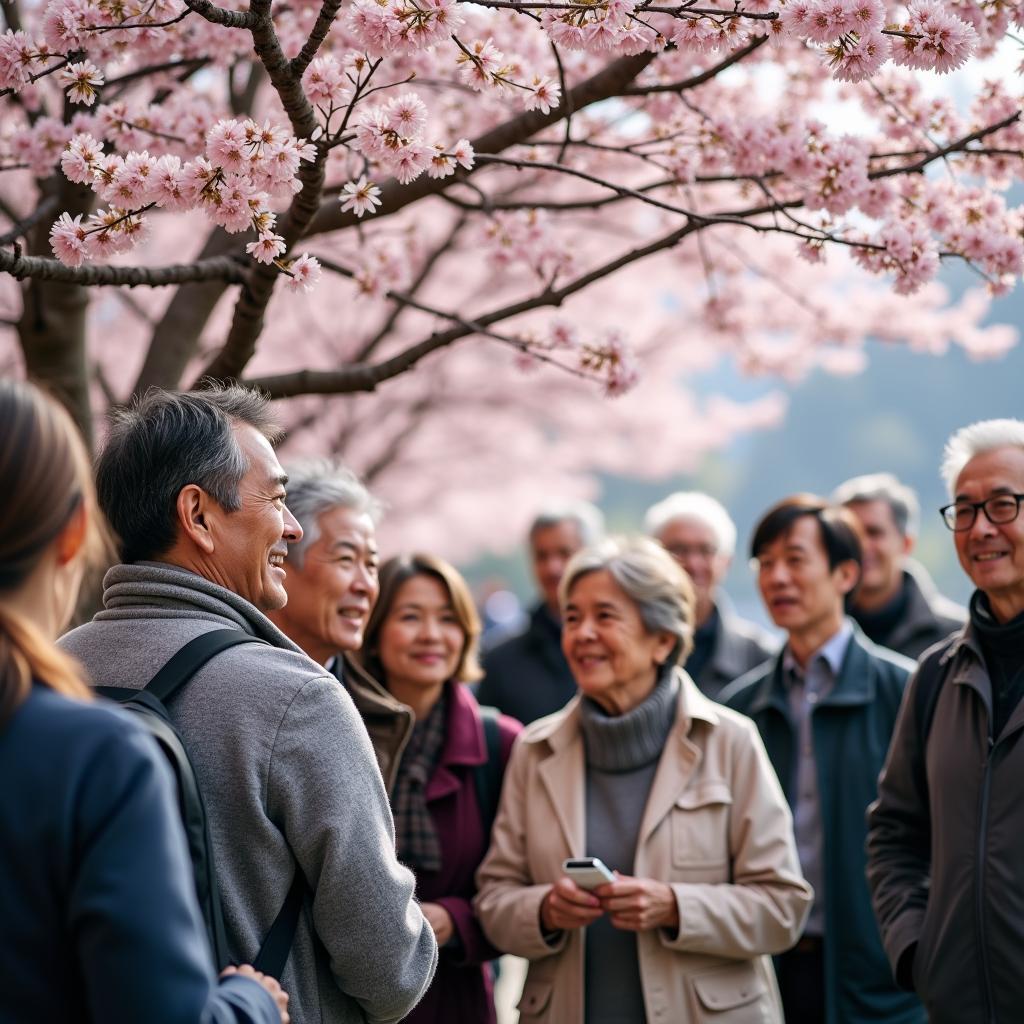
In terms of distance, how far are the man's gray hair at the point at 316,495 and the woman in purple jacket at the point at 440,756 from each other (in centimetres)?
46

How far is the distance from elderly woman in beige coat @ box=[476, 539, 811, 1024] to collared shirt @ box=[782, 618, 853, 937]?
60 cm

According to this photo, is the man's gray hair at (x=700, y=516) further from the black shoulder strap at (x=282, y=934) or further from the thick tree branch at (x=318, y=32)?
the black shoulder strap at (x=282, y=934)

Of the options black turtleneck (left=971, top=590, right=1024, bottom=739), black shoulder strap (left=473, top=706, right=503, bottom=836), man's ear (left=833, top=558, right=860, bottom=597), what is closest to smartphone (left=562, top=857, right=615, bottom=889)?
black shoulder strap (left=473, top=706, right=503, bottom=836)

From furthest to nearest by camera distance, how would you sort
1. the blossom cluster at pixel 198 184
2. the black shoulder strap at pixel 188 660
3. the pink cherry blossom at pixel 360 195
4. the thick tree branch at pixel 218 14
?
the pink cherry blossom at pixel 360 195
the blossom cluster at pixel 198 184
the thick tree branch at pixel 218 14
the black shoulder strap at pixel 188 660

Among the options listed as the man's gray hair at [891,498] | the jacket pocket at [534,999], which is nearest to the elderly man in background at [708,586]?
the man's gray hair at [891,498]

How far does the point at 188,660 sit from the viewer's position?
2.09m

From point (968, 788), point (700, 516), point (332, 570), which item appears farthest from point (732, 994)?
point (700, 516)

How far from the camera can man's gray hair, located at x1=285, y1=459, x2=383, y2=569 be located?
11.5 feet

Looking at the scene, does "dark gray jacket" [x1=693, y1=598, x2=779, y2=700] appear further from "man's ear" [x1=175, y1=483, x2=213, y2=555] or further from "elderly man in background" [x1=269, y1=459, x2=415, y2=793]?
"man's ear" [x1=175, y1=483, x2=213, y2=555]

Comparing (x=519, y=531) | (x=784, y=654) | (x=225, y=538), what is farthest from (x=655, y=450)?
(x=225, y=538)

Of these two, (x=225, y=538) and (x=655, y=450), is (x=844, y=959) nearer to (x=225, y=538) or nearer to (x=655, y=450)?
(x=225, y=538)

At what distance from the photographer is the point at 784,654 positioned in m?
4.62

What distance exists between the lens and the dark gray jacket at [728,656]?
5.46 metres

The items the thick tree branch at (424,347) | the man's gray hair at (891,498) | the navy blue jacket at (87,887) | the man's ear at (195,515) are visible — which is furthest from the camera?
the man's gray hair at (891,498)
